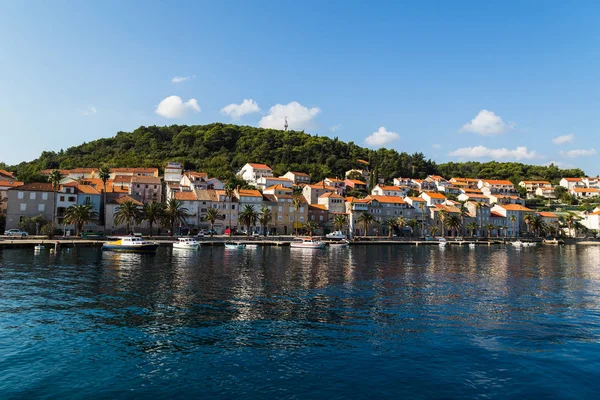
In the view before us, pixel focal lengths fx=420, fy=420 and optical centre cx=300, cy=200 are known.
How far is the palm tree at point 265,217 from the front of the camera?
100062 mm

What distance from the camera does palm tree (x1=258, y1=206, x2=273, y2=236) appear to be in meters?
100

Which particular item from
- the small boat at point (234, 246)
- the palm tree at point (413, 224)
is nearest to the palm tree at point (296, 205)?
the small boat at point (234, 246)

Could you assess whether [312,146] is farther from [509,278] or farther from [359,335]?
[359,335]

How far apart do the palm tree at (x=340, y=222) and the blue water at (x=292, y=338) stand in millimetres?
70255

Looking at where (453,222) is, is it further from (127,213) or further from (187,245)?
(127,213)

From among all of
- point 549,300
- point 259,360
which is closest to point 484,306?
point 549,300

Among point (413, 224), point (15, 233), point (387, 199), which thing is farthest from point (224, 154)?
point (15, 233)

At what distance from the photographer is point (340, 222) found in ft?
355

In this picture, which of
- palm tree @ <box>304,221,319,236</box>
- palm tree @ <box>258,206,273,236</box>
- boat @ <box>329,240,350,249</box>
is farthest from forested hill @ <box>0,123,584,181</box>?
boat @ <box>329,240,350,249</box>

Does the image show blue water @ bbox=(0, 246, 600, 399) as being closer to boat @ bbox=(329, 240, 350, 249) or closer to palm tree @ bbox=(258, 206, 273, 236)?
boat @ bbox=(329, 240, 350, 249)

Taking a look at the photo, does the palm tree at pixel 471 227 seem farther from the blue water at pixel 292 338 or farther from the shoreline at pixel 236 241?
the blue water at pixel 292 338

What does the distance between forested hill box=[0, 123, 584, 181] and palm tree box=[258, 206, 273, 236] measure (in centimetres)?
3830

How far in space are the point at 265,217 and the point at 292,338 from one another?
80295 mm

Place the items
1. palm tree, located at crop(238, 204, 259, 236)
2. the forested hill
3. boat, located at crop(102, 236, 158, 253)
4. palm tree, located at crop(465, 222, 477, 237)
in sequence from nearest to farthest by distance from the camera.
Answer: boat, located at crop(102, 236, 158, 253) < palm tree, located at crop(238, 204, 259, 236) < palm tree, located at crop(465, 222, 477, 237) < the forested hill
